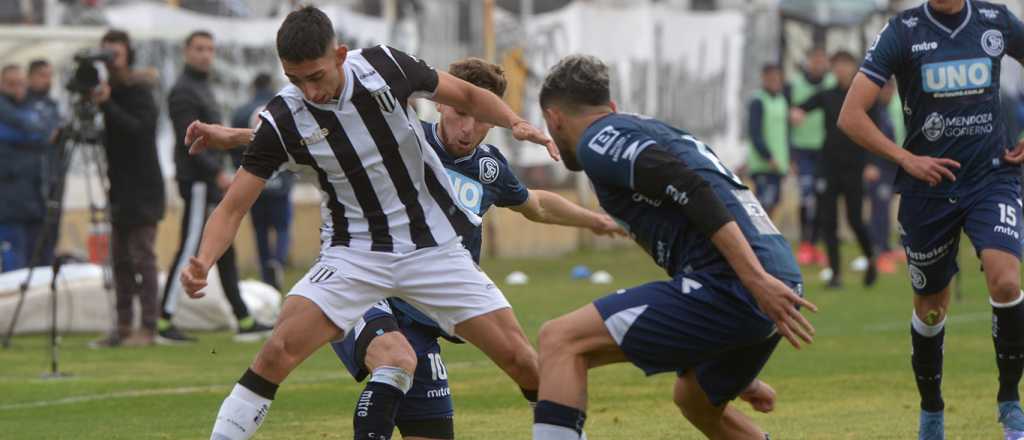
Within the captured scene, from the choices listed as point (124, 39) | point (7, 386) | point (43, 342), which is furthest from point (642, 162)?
point (43, 342)

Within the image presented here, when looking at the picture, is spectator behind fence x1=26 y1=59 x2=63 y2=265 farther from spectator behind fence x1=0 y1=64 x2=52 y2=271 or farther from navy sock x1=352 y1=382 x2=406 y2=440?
navy sock x1=352 y1=382 x2=406 y2=440

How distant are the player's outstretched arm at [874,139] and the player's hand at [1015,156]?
289 mm

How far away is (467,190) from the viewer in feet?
26.8

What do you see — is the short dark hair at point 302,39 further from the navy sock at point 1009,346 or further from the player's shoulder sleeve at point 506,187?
the navy sock at point 1009,346

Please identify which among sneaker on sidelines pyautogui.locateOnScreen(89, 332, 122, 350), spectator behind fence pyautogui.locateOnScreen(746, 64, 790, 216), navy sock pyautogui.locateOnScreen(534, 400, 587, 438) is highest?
navy sock pyautogui.locateOnScreen(534, 400, 587, 438)

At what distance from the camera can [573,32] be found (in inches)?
1115

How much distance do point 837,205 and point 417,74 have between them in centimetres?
1323

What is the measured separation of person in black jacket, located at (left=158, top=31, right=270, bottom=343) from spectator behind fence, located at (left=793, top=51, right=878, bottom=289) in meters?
7.53

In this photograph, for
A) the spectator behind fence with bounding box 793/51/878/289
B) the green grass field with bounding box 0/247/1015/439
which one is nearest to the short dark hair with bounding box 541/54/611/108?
the green grass field with bounding box 0/247/1015/439

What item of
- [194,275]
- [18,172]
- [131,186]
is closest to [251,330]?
[131,186]

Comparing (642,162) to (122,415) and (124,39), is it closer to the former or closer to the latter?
(122,415)

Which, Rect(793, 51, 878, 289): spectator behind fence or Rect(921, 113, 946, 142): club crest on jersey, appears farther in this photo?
Rect(793, 51, 878, 289): spectator behind fence

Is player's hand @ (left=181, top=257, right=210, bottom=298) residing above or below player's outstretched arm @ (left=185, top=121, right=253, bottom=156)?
below

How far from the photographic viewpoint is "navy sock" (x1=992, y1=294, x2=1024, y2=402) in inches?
343
